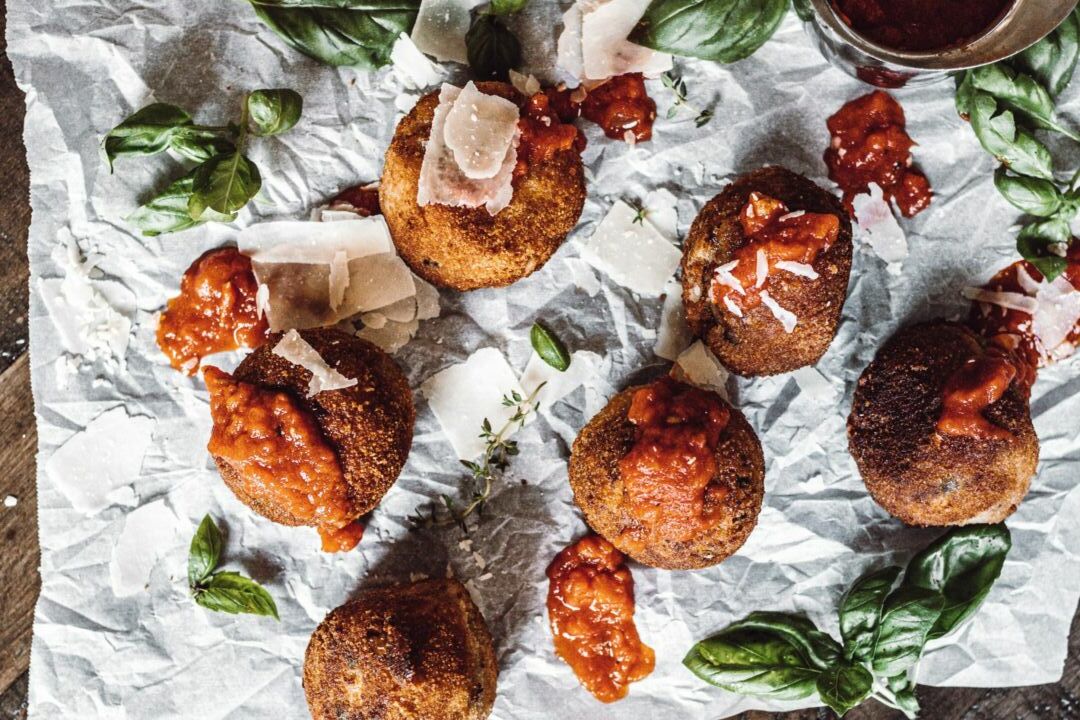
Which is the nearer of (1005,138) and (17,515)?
(1005,138)

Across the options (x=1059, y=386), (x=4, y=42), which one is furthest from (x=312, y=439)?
(x=1059, y=386)

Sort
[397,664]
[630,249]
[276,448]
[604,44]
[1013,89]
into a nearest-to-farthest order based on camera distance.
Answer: [276,448] < [397,664] < [1013,89] < [604,44] < [630,249]

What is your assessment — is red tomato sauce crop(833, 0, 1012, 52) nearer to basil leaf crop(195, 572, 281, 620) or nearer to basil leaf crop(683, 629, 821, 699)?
basil leaf crop(683, 629, 821, 699)

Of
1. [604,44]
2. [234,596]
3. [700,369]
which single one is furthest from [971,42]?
[234,596]

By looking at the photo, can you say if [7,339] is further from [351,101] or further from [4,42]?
[351,101]

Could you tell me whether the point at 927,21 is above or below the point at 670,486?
above

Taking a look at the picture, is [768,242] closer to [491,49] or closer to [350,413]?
[491,49]

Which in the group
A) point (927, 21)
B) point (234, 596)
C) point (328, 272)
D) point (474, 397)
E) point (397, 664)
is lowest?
point (234, 596)
